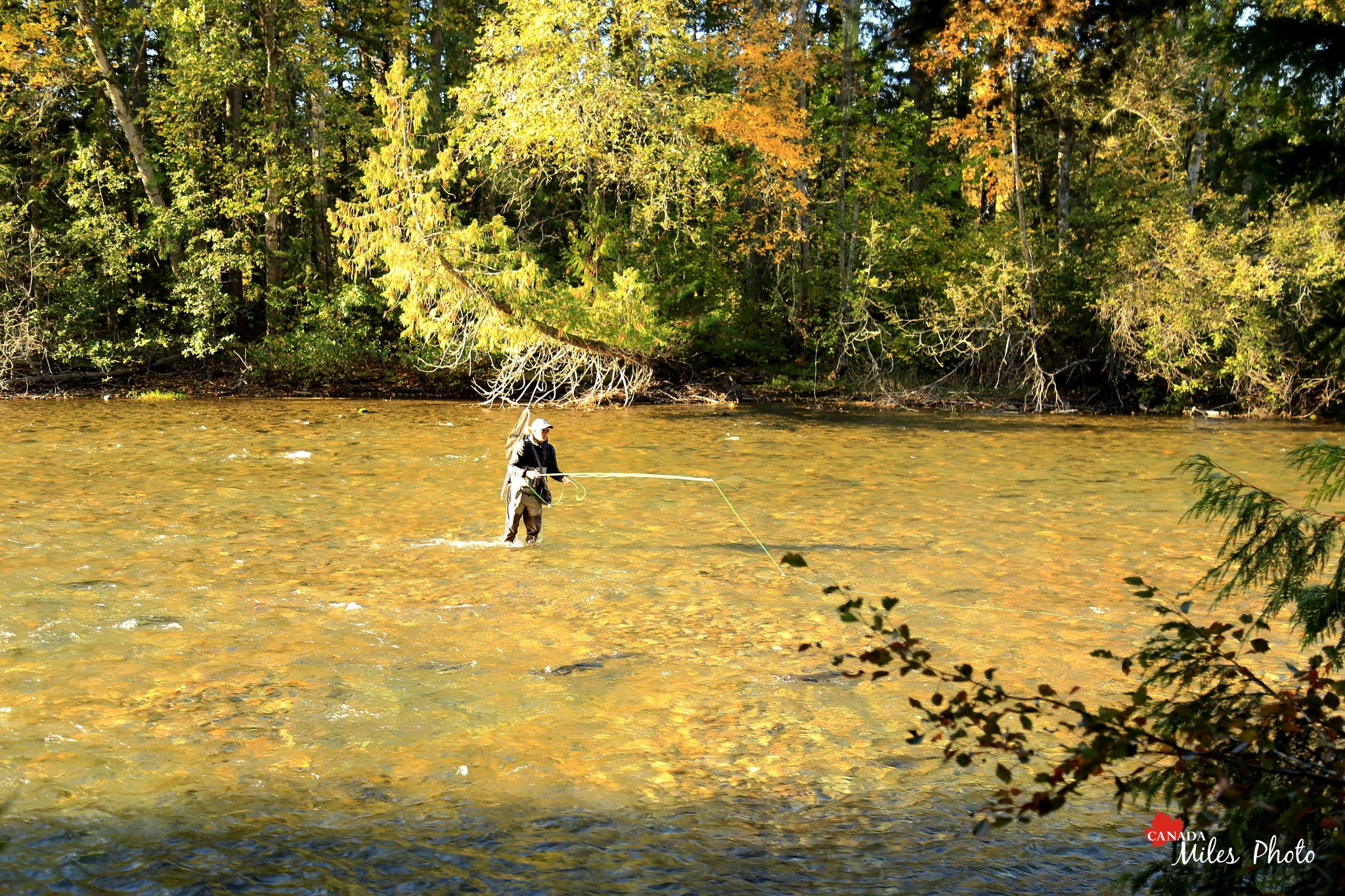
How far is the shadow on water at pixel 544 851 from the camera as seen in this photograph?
5.62 meters

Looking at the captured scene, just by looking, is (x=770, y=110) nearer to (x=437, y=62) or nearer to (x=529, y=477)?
(x=437, y=62)

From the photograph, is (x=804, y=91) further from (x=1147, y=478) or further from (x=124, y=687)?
(x=124, y=687)

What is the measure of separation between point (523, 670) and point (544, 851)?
9.77 feet

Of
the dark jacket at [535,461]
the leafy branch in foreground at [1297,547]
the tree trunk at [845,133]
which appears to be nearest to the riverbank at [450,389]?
the tree trunk at [845,133]

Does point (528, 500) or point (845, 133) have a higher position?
point (845, 133)

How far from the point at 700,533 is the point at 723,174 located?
20111 mm

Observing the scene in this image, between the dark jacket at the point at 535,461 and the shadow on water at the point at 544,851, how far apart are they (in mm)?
6615

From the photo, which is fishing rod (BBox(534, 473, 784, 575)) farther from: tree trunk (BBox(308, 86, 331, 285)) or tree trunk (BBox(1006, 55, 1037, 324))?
tree trunk (BBox(308, 86, 331, 285))

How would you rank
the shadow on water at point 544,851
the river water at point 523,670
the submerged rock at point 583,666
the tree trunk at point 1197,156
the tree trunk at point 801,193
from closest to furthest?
the shadow on water at point 544,851 < the river water at point 523,670 < the submerged rock at point 583,666 < the tree trunk at point 1197,156 < the tree trunk at point 801,193

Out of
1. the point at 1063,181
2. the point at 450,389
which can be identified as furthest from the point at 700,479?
the point at 1063,181

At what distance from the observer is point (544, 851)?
19.7 ft

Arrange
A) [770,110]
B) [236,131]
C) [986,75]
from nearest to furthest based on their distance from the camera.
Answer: [986,75], [770,110], [236,131]

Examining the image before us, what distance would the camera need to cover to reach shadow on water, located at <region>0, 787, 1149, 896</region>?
18.5ft

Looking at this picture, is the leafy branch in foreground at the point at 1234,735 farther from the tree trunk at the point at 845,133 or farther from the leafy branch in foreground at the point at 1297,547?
the tree trunk at the point at 845,133
